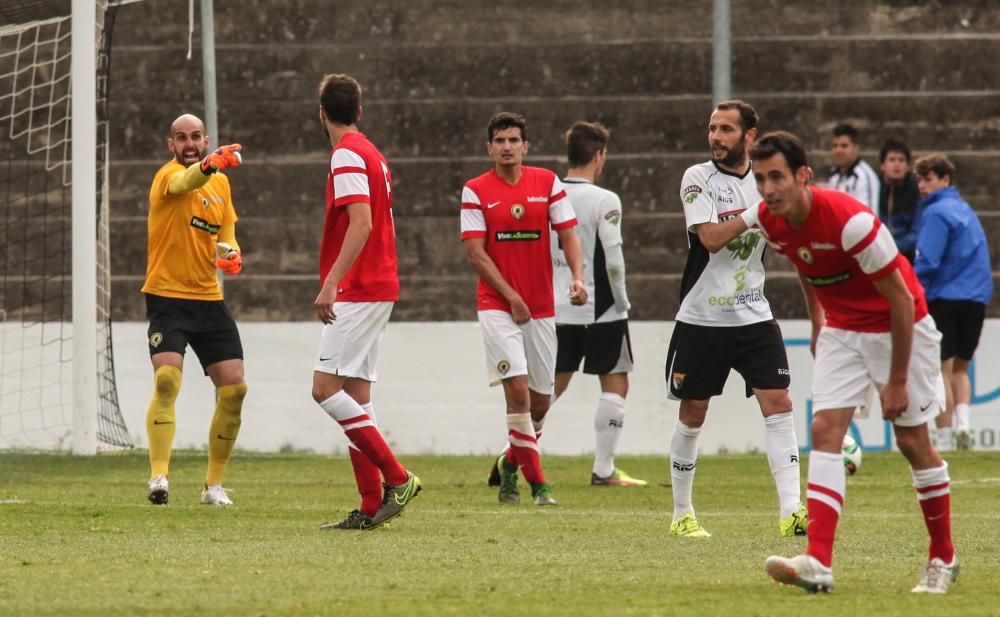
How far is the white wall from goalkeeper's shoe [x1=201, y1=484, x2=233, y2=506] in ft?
16.1

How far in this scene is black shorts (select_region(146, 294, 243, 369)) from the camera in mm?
9711

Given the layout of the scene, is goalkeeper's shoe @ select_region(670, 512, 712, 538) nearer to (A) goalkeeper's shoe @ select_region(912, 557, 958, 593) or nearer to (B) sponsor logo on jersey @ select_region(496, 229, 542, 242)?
(A) goalkeeper's shoe @ select_region(912, 557, 958, 593)

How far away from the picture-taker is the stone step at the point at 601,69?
17.8 metres

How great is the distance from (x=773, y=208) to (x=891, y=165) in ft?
28.4

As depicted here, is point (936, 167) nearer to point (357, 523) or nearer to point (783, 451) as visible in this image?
point (783, 451)

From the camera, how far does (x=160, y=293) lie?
9.79 m

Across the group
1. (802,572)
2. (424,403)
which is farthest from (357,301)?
(424,403)

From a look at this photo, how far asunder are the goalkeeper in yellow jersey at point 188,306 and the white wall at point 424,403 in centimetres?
467

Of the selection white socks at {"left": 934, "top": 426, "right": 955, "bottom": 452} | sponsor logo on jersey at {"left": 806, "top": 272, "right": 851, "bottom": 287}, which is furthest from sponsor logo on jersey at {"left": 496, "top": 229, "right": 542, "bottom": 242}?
white socks at {"left": 934, "top": 426, "right": 955, "bottom": 452}

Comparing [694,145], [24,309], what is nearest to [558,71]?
[694,145]

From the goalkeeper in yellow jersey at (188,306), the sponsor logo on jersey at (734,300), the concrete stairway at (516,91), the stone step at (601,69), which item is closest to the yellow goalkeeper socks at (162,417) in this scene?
the goalkeeper in yellow jersey at (188,306)

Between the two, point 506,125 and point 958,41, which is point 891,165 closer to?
point 958,41

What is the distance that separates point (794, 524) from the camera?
313 inches

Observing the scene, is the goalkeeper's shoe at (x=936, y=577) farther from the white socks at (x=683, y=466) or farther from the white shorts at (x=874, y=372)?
the white socks at (x=683, y=466)
